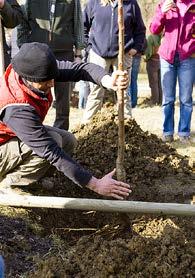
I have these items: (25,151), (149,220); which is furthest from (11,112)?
(149,220)

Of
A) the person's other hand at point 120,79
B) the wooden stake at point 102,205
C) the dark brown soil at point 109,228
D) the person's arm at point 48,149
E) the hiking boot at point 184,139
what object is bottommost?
the hiking boot at point 184,139

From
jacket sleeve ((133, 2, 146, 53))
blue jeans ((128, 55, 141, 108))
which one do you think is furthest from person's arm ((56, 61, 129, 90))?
blue jeans ((128, 55, 141, 108))

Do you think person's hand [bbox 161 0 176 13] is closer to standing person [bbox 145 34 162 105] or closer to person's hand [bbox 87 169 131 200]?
person's hand [bbox 87 169 131 200]

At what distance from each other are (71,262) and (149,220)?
147cm

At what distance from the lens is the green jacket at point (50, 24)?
21.6 feet

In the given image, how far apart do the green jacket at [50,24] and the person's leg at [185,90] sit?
1.57 meters

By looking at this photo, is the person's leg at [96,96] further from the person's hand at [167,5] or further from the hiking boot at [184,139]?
the hiking boot at [184,139]

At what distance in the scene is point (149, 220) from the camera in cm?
521

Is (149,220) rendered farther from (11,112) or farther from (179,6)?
(179,6)

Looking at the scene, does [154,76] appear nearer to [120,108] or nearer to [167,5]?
[167,5]

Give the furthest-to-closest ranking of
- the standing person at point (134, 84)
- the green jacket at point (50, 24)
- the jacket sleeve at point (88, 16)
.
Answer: the standing person at point (134, 84)
the jacket sleeve at point (88, 16)
the green jacket at point (50, 24)

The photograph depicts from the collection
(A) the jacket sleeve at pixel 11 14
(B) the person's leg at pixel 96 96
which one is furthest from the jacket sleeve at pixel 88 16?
(A) the jacket sleeve at pixel 11 14

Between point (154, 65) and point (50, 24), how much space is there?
5.42 meters

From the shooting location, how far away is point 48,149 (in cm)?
438
